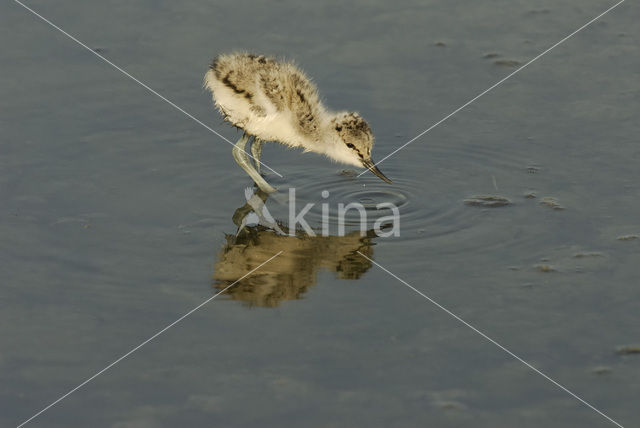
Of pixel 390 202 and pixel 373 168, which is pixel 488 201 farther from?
pixel 373 168

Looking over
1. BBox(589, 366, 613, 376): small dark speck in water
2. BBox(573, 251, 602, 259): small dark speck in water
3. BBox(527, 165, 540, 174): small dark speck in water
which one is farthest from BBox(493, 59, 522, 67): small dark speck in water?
BBox(589, 366, 613, 376): small dark speck in water

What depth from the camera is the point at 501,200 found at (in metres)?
6.01

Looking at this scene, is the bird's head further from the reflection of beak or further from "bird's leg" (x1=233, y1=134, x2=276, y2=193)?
"bird's leg" (x1=233, y1=134, x2=276, y2=193)

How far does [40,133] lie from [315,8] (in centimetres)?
277

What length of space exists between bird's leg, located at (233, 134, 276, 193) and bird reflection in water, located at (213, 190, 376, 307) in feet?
0.86

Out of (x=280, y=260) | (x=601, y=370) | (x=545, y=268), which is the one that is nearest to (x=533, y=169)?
(x=545, y=268)

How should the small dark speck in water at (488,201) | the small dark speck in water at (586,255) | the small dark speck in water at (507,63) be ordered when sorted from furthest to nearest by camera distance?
the small dark speck in water at (507,63)
the small dark speck in water at (488,201)
the small dark speck in water at (586,255)

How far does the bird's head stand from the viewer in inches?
250

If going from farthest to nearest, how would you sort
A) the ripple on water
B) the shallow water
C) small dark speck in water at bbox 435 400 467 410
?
the ripple on water, the shallow water, small dark speck in water at bbox 435 400 467 410

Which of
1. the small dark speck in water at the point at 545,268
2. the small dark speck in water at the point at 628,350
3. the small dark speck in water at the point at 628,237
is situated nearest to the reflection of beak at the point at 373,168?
the small dark speck in water at the point at 545,268

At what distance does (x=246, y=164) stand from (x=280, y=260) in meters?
1.11

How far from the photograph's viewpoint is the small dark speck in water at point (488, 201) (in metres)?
5.96

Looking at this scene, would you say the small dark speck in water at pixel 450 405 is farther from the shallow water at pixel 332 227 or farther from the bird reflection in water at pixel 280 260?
the bird reflection in water at pixel 280 260

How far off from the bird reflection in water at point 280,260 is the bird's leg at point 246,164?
0.26 m
